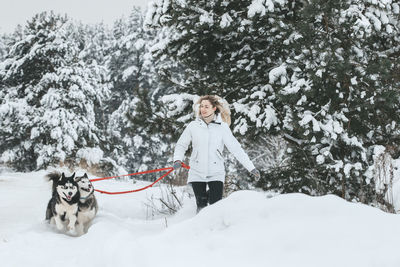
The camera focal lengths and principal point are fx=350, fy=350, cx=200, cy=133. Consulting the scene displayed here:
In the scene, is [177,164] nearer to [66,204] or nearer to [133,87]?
[66,204]

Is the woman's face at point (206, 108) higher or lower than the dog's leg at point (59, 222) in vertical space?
higher

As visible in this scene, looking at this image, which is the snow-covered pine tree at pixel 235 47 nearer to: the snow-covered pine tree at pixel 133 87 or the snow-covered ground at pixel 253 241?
the snow-covered ground at pixel 253 241

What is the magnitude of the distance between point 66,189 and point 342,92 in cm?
423

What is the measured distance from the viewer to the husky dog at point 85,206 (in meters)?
5.11

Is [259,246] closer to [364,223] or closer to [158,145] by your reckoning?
[364,223]

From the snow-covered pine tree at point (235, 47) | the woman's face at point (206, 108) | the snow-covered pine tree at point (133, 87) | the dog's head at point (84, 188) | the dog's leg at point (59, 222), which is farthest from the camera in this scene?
the snow-covered pine tree at point (133, 87)

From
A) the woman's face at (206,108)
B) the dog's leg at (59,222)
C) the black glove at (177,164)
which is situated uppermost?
the woman's face at (206,108)

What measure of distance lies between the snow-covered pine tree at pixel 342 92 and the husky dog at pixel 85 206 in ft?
10.4

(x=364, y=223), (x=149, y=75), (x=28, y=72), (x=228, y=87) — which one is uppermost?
(x=149, y=75)

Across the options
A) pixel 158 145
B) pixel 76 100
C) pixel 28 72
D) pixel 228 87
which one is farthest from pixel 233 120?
pixel 158 145

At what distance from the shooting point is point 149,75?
24.1 meters

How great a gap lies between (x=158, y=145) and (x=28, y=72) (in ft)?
31.7

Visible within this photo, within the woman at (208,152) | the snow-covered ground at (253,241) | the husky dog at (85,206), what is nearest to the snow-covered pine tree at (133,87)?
the husky dog at (85,206)

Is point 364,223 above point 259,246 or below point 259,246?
above
